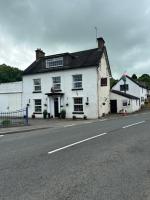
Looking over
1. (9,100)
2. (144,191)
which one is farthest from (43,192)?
(9,100)

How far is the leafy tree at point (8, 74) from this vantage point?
7338cm

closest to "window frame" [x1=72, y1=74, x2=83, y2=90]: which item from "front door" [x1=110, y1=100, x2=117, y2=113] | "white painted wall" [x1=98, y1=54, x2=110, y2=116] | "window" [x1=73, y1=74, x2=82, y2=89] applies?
"window" [x1=73, y1=74, x2=82, y2=89]


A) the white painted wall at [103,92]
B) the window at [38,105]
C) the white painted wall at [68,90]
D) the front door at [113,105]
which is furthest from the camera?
the front door at [113,105]

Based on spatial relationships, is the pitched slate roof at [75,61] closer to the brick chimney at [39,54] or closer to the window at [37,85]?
the window at [37,85]

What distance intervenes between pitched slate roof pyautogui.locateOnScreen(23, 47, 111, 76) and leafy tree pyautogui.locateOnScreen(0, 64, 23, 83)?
37123 mm

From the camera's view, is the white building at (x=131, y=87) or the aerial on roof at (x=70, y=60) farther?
the white building at (x=131, y=87)

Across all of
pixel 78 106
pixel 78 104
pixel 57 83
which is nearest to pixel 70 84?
pixel 57 83

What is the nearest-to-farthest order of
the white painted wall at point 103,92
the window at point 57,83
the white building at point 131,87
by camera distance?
the white painted wall at point 103,92 → the window at point 57,83 → the white building at point 131,87

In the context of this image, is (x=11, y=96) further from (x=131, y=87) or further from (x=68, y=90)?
(x=131, y=87)

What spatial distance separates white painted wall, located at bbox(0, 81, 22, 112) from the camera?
3862 centimetres

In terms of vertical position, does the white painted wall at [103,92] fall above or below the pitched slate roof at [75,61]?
below

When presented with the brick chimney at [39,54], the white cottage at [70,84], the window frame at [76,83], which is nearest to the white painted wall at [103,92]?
the white cottage at [70,84]

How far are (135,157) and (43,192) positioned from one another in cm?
404

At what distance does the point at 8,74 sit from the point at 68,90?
151 ft
